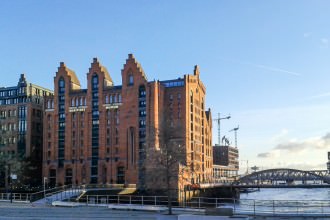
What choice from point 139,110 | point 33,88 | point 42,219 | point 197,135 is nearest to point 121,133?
point 139,110

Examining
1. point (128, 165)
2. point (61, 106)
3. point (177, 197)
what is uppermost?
point (61, 106)

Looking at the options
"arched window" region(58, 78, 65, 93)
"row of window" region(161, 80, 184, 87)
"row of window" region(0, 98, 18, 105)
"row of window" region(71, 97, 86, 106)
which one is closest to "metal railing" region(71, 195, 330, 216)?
"row of window" region(161, 80, 184, 87)

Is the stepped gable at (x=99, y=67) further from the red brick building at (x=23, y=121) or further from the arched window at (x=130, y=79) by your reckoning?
the red brick building at (x=23, y=121)

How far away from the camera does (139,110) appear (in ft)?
398

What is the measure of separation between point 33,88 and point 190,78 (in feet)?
161

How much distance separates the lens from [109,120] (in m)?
126

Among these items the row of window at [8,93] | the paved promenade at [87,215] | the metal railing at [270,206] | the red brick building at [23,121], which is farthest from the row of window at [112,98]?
the paved promenade at [87,215]

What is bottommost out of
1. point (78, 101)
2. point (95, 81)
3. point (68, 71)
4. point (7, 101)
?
point (78, 101)

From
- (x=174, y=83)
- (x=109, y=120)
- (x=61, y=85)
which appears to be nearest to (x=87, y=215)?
(x=109, y=120)

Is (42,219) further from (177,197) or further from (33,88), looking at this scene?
(33,88)

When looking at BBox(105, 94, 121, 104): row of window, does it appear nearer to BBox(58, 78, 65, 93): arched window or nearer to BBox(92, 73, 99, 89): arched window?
BBox(92, 73, 99, 89): arched window

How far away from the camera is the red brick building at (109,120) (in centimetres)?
12081

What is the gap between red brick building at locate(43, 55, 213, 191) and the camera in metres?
121

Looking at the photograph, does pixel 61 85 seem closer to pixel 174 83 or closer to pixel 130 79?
pixel 130 79
